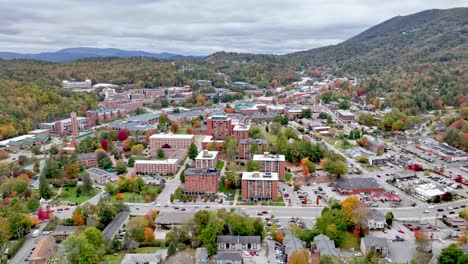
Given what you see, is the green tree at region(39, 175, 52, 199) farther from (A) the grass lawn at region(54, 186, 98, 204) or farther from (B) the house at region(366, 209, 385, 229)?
(B) the house at region(366, 209, 385, 229)

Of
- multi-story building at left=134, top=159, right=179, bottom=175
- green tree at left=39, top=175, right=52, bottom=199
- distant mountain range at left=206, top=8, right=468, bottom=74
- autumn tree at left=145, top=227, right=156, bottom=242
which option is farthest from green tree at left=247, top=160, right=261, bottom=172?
distant mountain range at left=206, top=8, right=468, bottom=74

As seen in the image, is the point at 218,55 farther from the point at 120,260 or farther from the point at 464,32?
the point at 120,260

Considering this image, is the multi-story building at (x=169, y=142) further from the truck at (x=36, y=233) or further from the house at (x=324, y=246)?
the house at (x=324, y=246)

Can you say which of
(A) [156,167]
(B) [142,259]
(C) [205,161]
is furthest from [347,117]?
(B) [142,259]

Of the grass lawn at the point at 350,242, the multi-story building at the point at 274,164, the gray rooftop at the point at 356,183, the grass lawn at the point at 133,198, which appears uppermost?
the multi-story building at the point at 274,164

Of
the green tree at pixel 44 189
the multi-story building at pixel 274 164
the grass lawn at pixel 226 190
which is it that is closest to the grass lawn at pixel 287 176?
the multi-story building at pixel 274 164

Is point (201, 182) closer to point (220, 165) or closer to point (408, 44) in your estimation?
point (220, 165)
